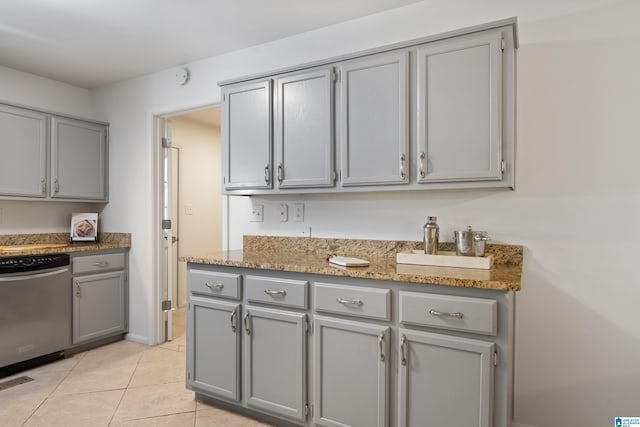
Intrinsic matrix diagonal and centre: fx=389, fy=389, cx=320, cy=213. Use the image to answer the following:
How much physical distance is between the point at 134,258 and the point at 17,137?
4.35ft

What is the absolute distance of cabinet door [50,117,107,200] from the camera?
335 cm

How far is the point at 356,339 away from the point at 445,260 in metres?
0.58

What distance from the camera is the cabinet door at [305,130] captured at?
2.25m

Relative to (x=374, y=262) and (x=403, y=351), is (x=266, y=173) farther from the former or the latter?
(x=403, y=351)

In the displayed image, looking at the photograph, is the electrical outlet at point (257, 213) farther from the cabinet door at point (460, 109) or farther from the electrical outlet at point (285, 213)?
the cabinet door at point (460, 109)

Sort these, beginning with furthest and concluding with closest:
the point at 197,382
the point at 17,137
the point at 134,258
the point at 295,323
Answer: the point at 134,258, the point at 17,137, the point at 197,382, the point at 295,323

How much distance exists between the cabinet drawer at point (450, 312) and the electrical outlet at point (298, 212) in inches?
45.5

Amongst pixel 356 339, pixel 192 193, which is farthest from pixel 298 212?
pixel 192 193

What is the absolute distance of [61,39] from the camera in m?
2.83

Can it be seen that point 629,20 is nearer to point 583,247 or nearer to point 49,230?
point 583,247

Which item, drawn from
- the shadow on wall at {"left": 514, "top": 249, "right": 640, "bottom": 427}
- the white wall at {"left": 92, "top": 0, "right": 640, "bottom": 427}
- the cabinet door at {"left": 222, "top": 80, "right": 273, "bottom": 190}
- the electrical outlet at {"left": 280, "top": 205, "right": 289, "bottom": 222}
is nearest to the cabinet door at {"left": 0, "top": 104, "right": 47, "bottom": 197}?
the cabinet door at {"left": 222, "top": 80, "right": 273, "bottom": 190}

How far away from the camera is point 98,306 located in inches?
134

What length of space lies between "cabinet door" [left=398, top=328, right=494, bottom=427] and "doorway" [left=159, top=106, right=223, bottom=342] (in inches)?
121

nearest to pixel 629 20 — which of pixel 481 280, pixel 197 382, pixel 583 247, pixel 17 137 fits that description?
pixel 583 247
